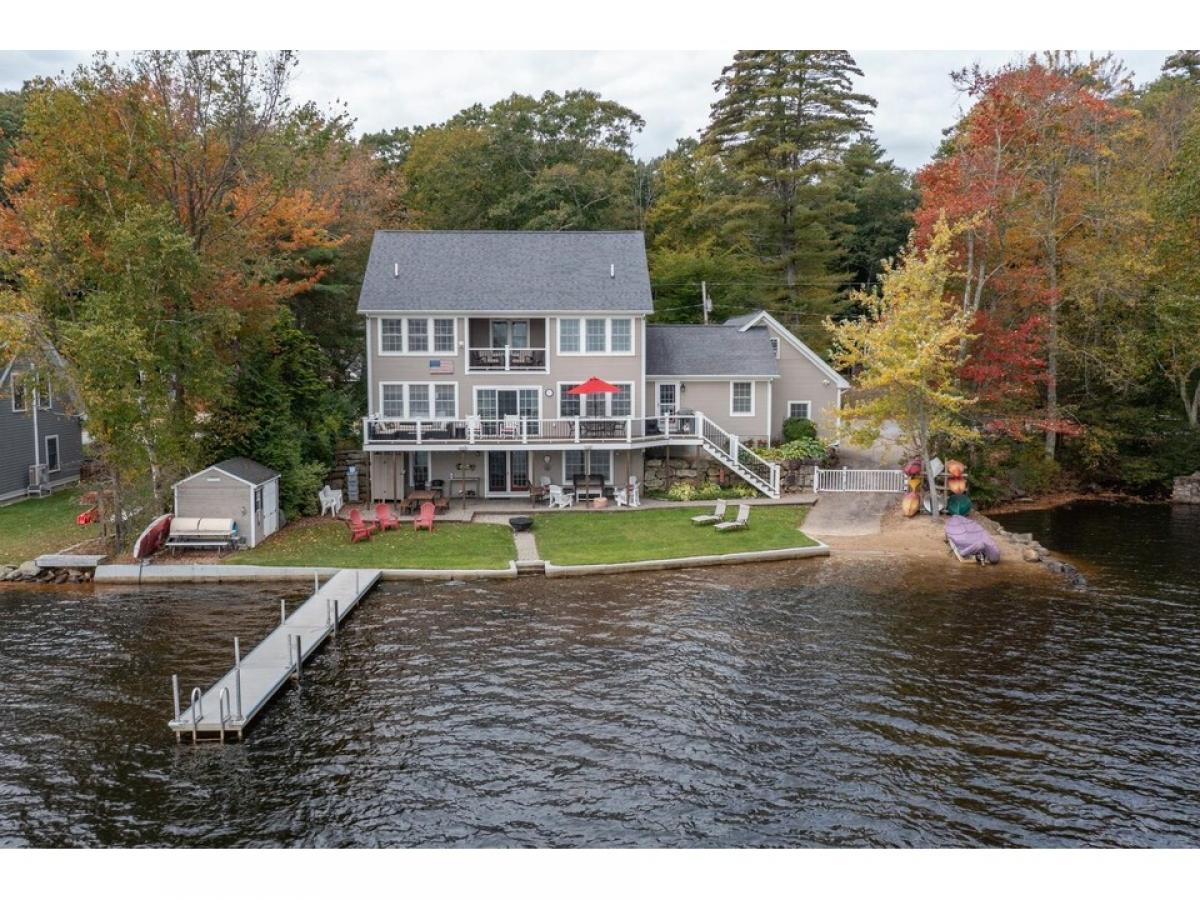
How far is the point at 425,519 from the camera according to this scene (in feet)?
94.7

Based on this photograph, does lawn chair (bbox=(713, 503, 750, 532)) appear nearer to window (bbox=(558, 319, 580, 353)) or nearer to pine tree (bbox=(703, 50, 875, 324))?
window (bbox=(558, 319, 580, 353))

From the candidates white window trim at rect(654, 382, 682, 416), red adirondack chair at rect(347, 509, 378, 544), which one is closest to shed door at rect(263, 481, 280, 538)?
red adirondack chair at rect(347, 509, 378, 544)

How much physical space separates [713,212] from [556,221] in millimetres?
9149

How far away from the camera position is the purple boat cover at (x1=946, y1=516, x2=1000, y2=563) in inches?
1029

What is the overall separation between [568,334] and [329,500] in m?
10.3

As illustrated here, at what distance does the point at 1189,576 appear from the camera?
83.1 ft

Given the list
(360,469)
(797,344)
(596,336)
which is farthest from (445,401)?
(797,344)

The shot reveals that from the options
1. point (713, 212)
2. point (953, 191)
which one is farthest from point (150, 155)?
point (713, 212)

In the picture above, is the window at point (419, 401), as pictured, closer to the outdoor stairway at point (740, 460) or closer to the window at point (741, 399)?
the outdoor stairway at point (740, 460)

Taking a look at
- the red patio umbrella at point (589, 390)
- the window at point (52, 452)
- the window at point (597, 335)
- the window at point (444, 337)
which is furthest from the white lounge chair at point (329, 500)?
the window at point (52, 452)

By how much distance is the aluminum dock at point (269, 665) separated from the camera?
1493 centimetres

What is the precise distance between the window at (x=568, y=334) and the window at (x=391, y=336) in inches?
226

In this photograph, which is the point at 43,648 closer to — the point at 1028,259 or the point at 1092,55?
the point at 1028,259

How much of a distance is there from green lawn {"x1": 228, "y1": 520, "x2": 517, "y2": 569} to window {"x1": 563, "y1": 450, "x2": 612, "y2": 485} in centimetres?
529
